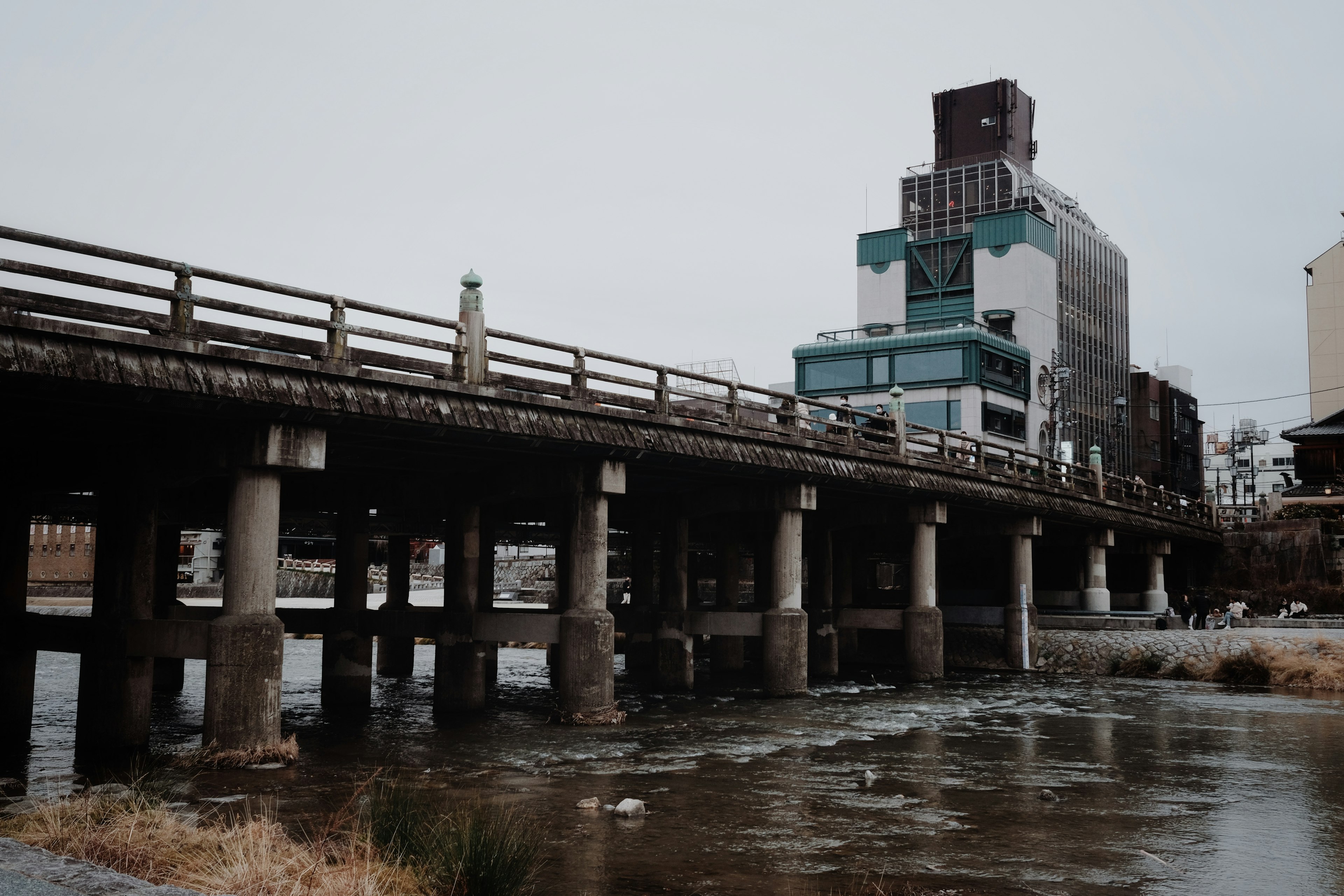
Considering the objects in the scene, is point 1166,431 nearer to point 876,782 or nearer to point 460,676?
point 460,676

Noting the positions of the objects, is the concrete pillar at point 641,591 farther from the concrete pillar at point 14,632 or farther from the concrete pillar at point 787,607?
the concrete pillar at point 14,632

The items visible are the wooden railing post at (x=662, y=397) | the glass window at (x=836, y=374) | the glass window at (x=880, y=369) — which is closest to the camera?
the wooden railing post at (x=662, y=397)

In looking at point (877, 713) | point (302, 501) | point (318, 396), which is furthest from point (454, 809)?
point (302, 501)

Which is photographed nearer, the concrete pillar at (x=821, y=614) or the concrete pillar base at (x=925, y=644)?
the concrete pillar base at (x=925, y=644)

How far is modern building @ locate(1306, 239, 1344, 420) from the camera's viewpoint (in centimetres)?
7200

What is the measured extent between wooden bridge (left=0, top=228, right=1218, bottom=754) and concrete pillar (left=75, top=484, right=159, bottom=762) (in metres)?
0.04

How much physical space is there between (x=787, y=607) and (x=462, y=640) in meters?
7.53

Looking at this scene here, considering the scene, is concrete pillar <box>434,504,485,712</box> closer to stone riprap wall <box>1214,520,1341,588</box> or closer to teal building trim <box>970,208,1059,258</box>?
stone riprap wall <box>1214,520,1341,588</box>

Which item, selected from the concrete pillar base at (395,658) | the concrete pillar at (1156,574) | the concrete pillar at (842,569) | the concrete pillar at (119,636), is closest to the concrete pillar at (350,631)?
the concrete pillar at (119,636)

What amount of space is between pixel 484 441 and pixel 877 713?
1083 cm

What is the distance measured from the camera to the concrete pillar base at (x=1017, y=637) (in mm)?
36312

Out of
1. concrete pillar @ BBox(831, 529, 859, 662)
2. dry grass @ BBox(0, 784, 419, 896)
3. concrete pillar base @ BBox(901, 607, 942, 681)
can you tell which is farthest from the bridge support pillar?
dry grass @ BBox(0, 784, 419, 896)

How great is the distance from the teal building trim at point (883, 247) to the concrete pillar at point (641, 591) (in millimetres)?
44965

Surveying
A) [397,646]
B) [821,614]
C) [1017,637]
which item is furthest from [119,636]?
[1017,637]
